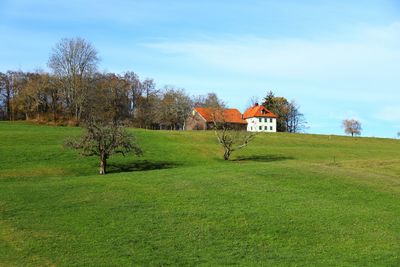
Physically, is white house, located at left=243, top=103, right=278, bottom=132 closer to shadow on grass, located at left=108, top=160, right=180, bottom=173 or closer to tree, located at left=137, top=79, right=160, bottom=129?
tree, located at left=137, top=79, right=160, bottom=129

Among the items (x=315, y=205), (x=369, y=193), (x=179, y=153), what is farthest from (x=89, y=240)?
(x=179, y=153)

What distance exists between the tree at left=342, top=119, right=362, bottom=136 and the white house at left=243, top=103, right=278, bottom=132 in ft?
87.8

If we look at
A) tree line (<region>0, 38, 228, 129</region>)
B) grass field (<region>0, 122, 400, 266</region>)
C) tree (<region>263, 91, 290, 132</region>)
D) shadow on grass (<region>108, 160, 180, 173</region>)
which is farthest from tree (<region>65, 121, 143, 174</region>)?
tree (<region>263, 91, 290, 132</region>)

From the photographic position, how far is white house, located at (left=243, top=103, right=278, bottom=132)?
131875 mm

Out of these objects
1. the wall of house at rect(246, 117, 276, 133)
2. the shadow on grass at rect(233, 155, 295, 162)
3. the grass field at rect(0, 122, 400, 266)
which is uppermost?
the wall of house at rect(246, 117, 276, 133)

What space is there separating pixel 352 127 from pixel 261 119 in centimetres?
3359

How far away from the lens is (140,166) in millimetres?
45062

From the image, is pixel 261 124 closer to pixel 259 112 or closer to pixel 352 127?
pixel 259 112

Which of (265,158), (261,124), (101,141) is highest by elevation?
(261,124)

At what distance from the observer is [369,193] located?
96.3ft

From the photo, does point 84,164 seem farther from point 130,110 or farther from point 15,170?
point 130,110

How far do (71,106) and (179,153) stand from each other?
6102cm

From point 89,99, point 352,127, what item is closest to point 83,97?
point 89,99

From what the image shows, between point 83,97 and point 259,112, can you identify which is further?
point 259,112
